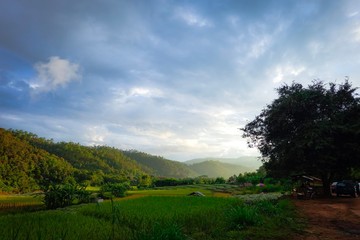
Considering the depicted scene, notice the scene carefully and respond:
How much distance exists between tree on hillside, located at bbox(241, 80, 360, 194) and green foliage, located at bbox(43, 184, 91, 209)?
1564 cm

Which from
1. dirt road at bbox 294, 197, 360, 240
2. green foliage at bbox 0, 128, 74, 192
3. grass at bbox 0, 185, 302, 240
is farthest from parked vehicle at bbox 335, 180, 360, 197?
green foliage at bbox 0, 128, 74, 192

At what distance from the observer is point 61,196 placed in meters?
20.2

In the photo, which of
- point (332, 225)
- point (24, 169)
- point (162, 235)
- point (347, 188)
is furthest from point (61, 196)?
point (24, 169)

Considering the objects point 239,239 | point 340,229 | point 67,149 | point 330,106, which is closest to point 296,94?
point 330,106

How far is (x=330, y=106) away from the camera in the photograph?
73.2ft

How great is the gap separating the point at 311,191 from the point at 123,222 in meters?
17.6

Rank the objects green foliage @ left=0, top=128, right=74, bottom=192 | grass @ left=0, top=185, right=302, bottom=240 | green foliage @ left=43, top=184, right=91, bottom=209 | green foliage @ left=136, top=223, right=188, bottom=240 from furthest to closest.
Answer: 1. green foliage @ left=0, top=128, right=74, bottom=192
2. green foliage @ left=43, top=184, right=91, bottom=209
3. grass @ left=0, top=185, right=302, bottom=240
4. green foliage @ left=136, top=223, right=188, bottom=240

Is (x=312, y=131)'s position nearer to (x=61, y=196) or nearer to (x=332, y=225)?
(x=332, y=225)

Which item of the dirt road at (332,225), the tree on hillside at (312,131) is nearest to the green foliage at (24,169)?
the tree on hillside at (312,131)

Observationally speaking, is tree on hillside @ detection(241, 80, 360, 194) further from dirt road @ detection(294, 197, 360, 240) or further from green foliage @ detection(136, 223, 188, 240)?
green foliage @ detection(136, 223, 188, 240)

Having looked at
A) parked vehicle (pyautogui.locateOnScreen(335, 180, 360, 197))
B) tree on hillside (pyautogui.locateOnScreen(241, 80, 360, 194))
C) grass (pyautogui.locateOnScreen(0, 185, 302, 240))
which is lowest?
grass (pyautogui.locateOnScreen(0, 185, 302, 240))

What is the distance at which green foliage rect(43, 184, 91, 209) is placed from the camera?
1973 centimetres

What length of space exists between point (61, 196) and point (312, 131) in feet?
60.2

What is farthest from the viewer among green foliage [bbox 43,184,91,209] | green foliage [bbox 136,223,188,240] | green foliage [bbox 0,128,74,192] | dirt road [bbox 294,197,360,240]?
green foliage [bbox 0,128,74,192]
